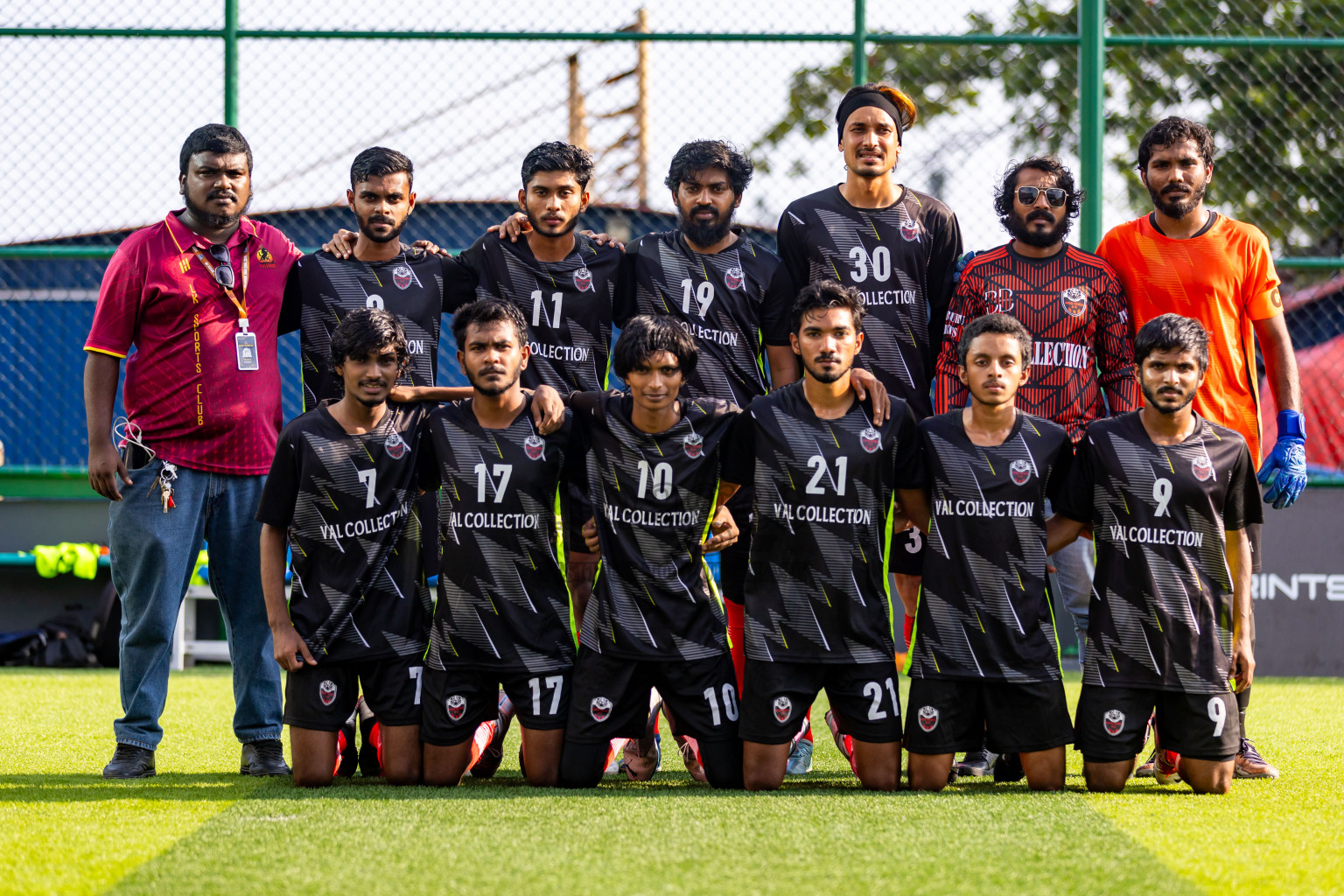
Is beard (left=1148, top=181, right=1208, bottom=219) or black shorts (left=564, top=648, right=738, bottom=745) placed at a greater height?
beard (left=1148, top=181, right=1208, bottom=219)

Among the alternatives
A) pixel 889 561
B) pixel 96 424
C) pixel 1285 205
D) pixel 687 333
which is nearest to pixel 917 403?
pixel 889 561

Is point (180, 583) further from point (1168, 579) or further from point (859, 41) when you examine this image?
point (859, 41)

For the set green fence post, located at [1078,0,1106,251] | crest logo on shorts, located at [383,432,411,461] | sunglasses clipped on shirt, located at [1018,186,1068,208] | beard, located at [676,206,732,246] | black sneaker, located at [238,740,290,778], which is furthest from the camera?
green fence post, located at [1078,0,1106,251]

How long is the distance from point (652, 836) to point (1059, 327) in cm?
233

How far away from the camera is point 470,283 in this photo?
16.1ft

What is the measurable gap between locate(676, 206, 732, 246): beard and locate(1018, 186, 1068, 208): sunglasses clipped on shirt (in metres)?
1.04

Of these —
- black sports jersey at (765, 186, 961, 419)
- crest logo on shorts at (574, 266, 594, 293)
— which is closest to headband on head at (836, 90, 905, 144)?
black sports jersey at (765, 186, 961, 419)

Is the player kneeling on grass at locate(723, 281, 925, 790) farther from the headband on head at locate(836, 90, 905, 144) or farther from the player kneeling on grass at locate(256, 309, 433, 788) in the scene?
the player kneeling on grass at locate(256, 309, 433, 788)

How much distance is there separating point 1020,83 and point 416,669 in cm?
674

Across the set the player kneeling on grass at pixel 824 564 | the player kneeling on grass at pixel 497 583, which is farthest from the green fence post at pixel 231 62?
the player kneeling on grass at pixel 824 564

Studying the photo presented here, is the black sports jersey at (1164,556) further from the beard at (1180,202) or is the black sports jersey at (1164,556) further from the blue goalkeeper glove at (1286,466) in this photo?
the beard at (1180,202)

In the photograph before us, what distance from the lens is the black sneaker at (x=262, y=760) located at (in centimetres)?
445

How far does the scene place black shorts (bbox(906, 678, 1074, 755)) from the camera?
4.07 meters

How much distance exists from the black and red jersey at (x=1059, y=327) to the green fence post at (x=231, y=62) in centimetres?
460
